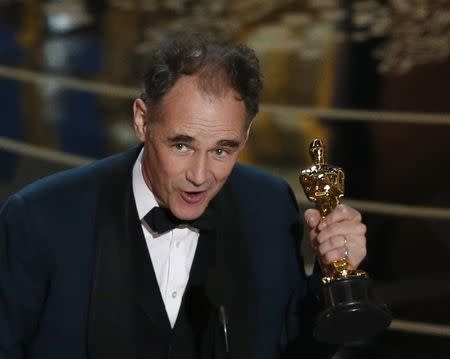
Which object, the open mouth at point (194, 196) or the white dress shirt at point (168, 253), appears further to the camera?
the white dress shirt at point (168, 253)

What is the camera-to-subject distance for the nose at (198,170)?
5.60ft

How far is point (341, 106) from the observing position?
13.7 ft

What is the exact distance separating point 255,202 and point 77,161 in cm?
241

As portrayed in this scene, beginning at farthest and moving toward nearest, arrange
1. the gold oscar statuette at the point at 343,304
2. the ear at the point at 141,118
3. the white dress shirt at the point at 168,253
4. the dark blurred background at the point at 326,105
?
1. the dark blurred background at the point at 326,105
2. the white dress shirt at the point at 168,253
3. the ear at the point at 141,118
4. the gold oscar statuette at the point at 343,304

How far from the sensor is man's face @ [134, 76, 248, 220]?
1.70 meters

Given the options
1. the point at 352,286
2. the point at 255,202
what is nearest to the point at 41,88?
the point at 255,202

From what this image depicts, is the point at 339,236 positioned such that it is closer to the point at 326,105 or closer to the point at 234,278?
the point at 234,278

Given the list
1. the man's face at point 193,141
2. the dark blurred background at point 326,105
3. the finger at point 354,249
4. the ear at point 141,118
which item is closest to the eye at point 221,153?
the man's face at point 193,141

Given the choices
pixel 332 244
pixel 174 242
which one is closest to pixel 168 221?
pixel 174 242

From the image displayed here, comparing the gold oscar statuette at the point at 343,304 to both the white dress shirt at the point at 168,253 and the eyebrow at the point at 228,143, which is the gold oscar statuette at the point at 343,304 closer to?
the eyebrow at the point at 228,143

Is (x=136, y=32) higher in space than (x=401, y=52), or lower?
higher

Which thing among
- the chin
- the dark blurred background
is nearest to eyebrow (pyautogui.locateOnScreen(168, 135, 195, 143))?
the chin

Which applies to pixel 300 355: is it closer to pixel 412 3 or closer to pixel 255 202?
pixel 255 202

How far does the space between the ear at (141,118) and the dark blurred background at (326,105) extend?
190cm
